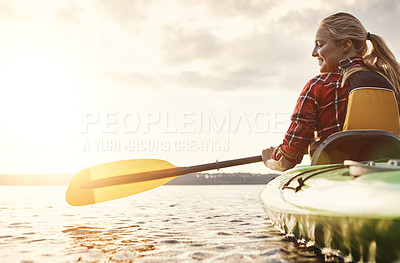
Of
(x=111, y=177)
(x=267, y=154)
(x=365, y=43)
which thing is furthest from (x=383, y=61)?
(x=111, y=177)

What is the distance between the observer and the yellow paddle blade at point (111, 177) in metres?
6.46

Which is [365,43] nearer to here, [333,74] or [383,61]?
[383,61]

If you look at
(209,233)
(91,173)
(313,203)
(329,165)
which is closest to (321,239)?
(313,203)

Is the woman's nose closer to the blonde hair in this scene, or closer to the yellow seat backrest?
the blonde hair

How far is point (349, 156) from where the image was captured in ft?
10.6

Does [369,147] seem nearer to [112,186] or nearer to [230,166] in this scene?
[230,166]

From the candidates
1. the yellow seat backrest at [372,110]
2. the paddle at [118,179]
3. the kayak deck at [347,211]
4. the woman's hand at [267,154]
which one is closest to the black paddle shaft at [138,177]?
the paddle at [118,179]

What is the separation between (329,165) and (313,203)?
1.56ft

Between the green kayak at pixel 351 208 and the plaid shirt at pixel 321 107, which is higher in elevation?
the plaid shirt at pixel 321 107

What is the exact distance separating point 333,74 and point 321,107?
33cm

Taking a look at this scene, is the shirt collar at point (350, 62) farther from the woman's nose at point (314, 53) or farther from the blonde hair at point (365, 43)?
the woman's nose at point (314, 53)

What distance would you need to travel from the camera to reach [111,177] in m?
6.38

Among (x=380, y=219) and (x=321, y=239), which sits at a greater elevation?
(x=380, y=219)

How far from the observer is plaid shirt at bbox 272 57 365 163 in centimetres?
334
